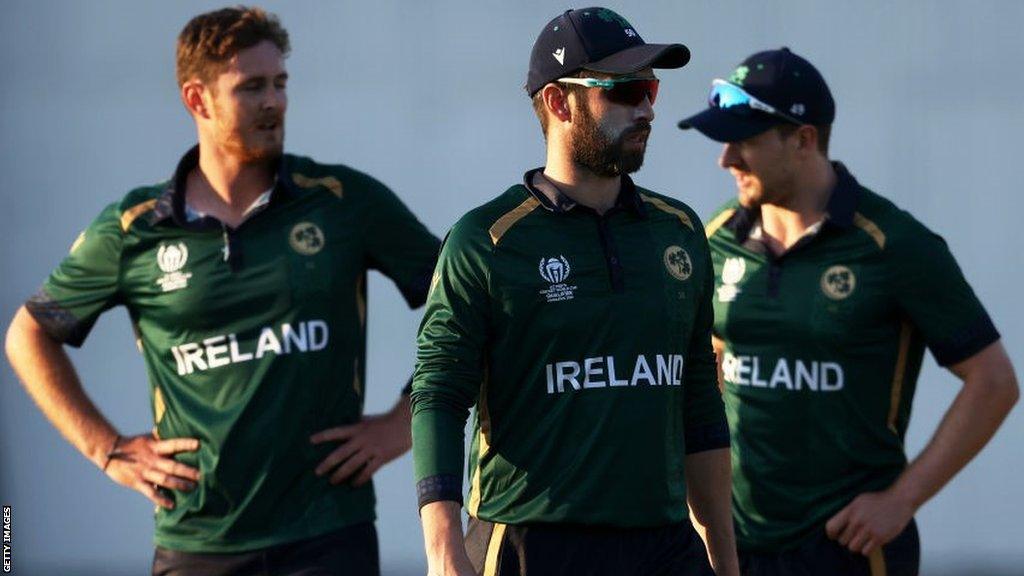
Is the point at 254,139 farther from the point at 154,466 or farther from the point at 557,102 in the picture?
the point at 557,102

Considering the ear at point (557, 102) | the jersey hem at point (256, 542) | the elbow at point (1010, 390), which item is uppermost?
the ear at point (557, 102)

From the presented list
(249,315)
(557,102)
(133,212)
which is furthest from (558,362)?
(133,212)

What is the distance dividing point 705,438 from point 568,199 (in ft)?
2.05

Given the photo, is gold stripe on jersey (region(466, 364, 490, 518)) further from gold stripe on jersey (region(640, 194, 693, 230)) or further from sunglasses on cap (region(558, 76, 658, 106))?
sunglasses on cap (region(558, 76, 658, 106))

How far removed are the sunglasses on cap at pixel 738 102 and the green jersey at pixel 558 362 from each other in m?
1.25

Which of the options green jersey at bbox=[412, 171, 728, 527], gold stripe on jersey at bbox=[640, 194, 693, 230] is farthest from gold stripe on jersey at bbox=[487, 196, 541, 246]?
gold stripe on jersey at bbox=[640, 194, 693, 230]

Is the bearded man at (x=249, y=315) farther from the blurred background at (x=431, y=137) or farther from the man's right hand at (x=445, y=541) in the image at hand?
the blurred background at (x=431, y=137)

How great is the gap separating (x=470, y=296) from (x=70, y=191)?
16.3ft

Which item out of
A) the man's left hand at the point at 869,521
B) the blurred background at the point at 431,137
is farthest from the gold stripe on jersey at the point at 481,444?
the blurred background at the point at 431,137

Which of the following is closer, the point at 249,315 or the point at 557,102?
the point at 557,102

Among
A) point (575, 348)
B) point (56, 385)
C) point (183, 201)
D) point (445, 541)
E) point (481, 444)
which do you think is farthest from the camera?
point (56, 385)

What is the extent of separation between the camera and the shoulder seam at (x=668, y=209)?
4793 mm

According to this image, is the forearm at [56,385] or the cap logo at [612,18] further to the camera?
the forearm at [56,385]

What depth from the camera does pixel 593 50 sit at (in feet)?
15.3
